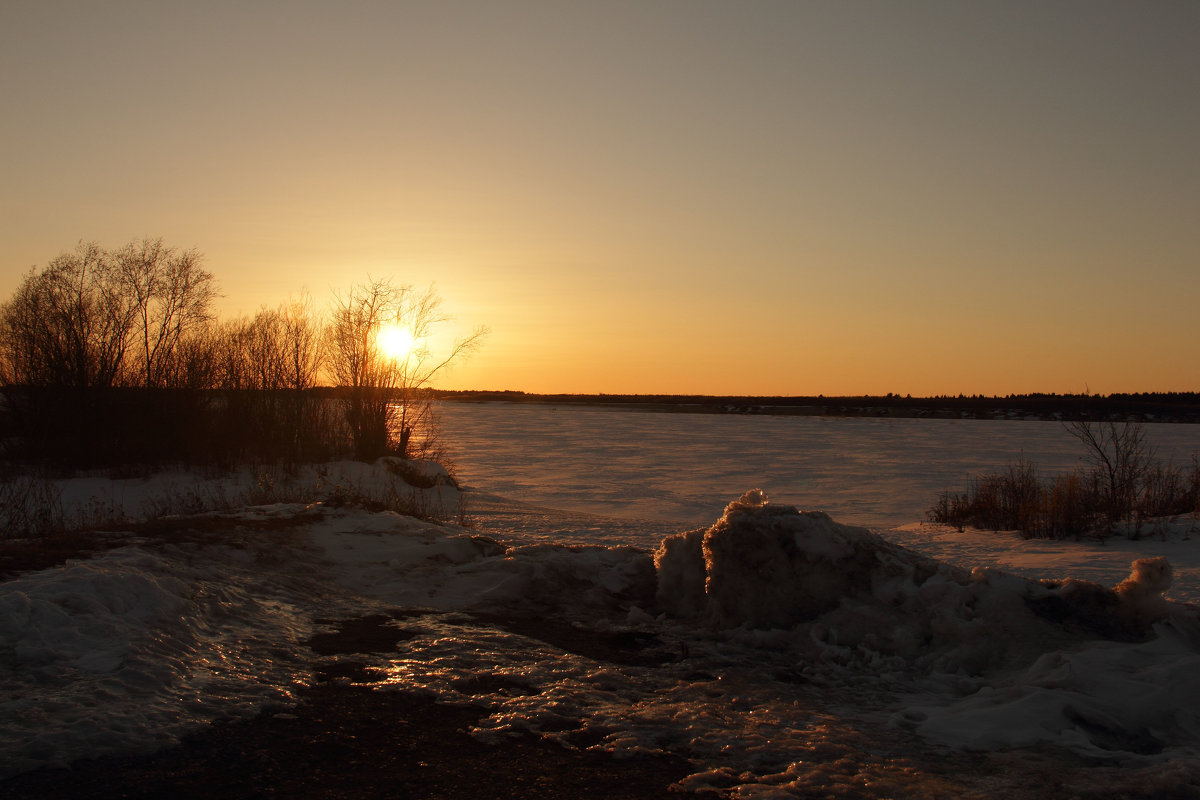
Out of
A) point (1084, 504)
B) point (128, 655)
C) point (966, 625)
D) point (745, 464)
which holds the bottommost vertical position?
point (745, 464)

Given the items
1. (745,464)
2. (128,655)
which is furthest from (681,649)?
(745,464)

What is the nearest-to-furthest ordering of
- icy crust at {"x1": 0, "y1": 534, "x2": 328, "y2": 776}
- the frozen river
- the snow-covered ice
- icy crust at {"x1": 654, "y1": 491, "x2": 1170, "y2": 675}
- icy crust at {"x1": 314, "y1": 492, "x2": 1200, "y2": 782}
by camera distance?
icy crust at {"x1": 0, "y1": 534, "x2": 328, "y2": 776}, the snow-covered ice, icy crust at {"x1": 314, "y1": 492, "x2": 1200, "y2": 782}, icy crust at {"x1": 654, "y1": 491, "x2": 1170, "y2": 675}, the frozen river

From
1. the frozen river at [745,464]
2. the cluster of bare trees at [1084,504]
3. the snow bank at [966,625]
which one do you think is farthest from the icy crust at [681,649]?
the frozen river at [745,464]

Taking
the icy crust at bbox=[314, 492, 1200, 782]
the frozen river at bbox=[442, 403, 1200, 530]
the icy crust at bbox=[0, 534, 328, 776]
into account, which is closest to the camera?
the icy crust at bbox=[0, 534, 328, 776]

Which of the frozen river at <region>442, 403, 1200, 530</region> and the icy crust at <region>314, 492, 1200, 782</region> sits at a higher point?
the icy crust at <region>314, 492, 1200, 782</region>

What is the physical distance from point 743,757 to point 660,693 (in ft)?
3.02

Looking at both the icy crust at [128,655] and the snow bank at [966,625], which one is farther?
the snow bank at [966,625]

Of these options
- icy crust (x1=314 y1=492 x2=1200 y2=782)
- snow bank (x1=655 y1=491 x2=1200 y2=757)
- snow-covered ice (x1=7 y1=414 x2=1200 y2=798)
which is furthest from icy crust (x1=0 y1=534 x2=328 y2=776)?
snow bank (x1=655 y1=491 x2=1200 y2=757)

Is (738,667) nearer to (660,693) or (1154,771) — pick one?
(660,693)

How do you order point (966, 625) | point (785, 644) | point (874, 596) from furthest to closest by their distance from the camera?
1. point (874, 596)
2. point (785, 644)
3. point (966, 625)

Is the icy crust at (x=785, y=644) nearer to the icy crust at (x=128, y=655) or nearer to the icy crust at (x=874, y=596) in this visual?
the icy crust at (x=874, y=596)

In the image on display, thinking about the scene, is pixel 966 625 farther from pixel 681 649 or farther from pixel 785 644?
pixel 681 649

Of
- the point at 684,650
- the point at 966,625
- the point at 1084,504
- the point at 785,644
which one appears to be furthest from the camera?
the point at 1084,504

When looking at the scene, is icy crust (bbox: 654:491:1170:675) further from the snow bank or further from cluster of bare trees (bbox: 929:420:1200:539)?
cluster of bare trees (bbox: 929:420:1200:539)
